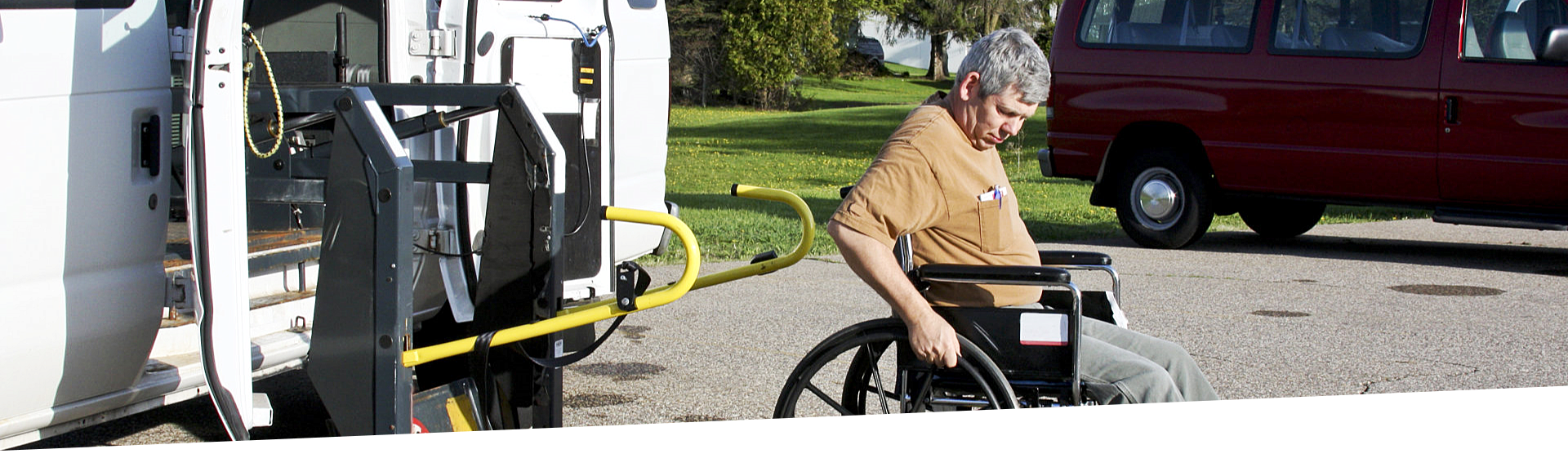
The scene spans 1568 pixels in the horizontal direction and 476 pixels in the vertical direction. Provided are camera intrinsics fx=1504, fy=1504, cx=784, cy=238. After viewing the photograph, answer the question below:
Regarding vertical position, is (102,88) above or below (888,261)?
above

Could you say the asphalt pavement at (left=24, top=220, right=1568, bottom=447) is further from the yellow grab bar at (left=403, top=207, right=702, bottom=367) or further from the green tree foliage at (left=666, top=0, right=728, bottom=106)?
the green tree foliage at (left=666, top=0, right=728, bottom=106)

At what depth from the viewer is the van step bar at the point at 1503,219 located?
8820mm

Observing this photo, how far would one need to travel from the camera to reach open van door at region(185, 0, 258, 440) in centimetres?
366

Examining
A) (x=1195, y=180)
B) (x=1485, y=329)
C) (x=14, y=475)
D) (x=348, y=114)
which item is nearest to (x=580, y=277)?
(x=348, y=114)

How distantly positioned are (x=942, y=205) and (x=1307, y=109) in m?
6.29

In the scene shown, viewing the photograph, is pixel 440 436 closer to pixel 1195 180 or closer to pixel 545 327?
pixel 545 327

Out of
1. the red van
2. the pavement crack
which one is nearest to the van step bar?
the red van

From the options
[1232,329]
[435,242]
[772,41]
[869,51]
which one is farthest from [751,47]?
[435,242]

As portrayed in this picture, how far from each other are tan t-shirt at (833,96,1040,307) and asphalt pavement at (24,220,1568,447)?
1.53 meters

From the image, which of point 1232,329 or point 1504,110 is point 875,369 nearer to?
point 1232,329

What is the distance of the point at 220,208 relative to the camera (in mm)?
3701

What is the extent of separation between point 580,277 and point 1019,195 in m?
10.3

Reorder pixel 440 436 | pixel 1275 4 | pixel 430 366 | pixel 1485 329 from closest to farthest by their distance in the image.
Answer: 1. pixel 440 436
2. pixel 430 366
3. pixel 1485 329
4. pixel 1275 4

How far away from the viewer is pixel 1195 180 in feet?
32.9
